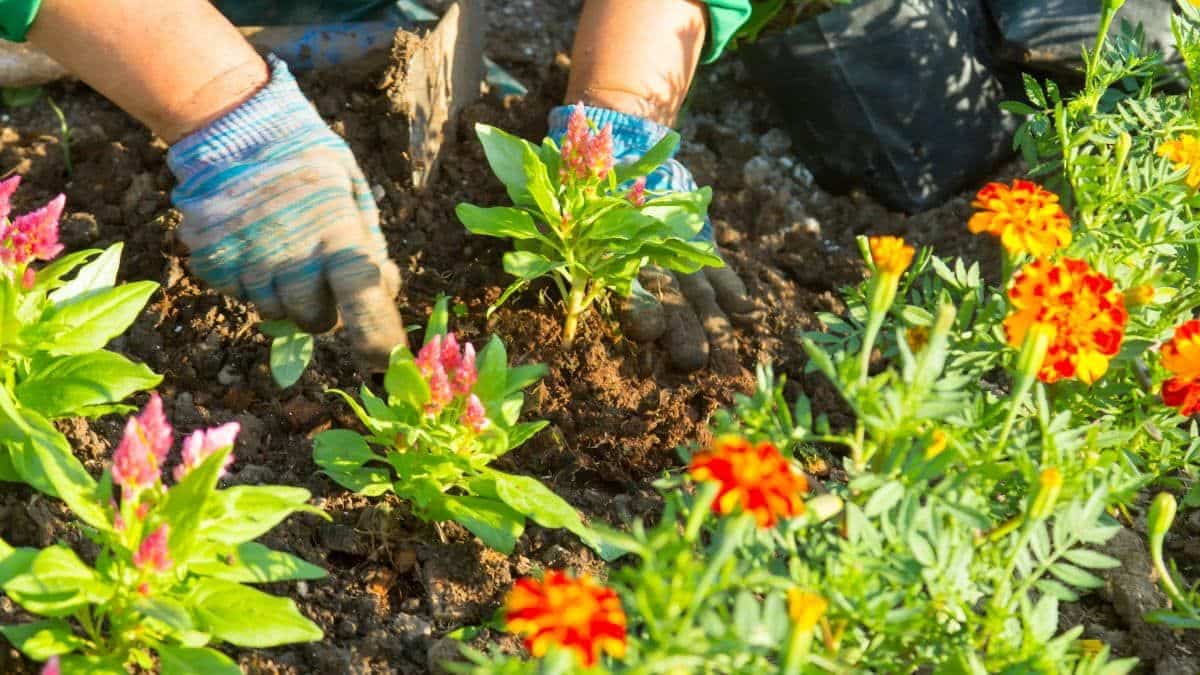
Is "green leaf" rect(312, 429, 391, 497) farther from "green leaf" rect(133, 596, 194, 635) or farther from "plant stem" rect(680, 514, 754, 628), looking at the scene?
"plant stem" rect(680, 514, 754, 628)

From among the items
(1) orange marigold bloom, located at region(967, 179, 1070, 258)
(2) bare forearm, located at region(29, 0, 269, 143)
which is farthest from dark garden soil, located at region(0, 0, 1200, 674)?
(1) orange marigold bloom, located at region(967, 179, 1070, 258)

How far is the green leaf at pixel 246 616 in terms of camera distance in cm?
151

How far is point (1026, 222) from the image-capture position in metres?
1.57

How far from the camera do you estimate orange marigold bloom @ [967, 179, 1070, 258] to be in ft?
5.12

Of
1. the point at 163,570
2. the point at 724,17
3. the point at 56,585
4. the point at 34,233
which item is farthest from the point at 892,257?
the point at 724,17

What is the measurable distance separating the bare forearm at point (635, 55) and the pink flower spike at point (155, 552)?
155cm

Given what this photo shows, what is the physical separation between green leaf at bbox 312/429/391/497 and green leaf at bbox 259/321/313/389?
26 cm

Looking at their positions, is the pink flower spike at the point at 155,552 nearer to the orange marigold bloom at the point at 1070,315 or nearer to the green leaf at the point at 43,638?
the green leaf at the point at 43,638

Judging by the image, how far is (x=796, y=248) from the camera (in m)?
2.86

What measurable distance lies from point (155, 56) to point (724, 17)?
126 cm

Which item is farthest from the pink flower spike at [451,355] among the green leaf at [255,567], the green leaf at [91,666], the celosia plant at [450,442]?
the green leaf at [91,666]

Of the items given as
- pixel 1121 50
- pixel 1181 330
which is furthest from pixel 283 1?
pixel 1181 330

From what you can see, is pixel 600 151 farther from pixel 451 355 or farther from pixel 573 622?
pixel 573 622

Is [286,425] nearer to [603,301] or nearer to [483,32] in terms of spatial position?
[603,301]
